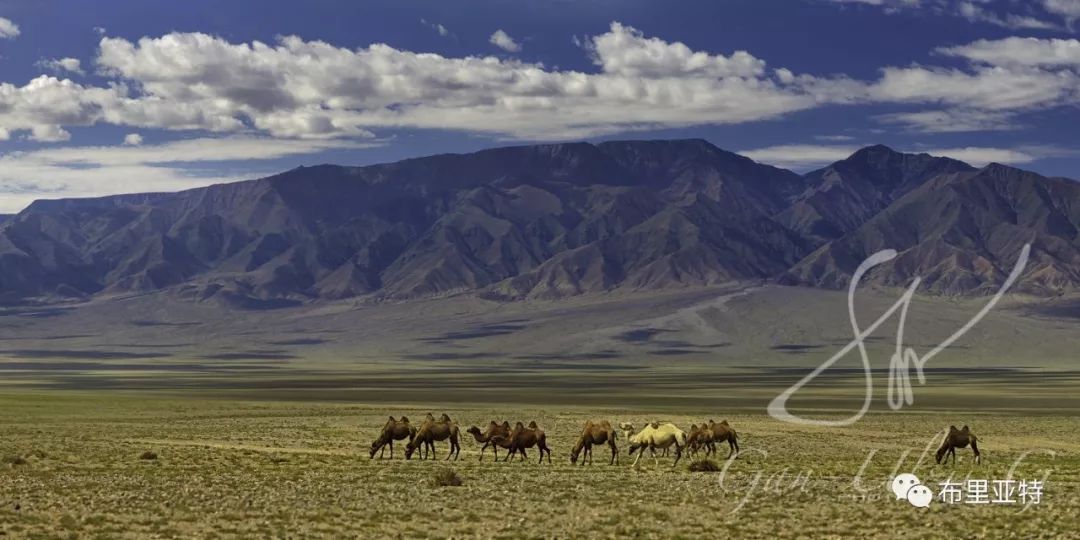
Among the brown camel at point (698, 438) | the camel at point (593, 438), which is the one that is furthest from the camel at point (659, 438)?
the brown camel at point (698, 438)

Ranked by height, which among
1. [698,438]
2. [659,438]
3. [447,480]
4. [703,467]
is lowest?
[703,467]

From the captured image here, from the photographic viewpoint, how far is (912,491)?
94.1ft

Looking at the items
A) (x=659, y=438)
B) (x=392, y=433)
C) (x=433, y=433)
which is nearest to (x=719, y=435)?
(x=659, y=438)

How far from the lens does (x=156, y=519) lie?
78.6 feet

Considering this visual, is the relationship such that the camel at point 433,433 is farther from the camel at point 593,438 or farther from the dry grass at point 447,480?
the dry grass at point 447,480

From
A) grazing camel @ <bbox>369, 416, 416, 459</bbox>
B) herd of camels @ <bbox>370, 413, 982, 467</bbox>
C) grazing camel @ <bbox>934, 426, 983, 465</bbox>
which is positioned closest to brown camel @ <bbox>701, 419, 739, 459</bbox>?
herd of camels @ <bbox>370, 413, 982, 467</bbox>

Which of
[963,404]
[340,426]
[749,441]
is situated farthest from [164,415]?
[963,404]

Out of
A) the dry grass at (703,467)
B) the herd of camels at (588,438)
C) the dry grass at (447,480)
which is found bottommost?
the dry grass at (703,467)

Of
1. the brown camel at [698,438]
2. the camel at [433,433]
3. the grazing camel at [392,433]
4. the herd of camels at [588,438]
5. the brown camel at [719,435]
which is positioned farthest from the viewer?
the brown camel at [719,435]

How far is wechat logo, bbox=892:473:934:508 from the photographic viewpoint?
27359 mm

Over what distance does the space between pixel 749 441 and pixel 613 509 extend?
78.7 ft

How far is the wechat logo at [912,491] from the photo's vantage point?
27359 millimetres

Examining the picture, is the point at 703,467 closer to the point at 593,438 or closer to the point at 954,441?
the point at 593,438

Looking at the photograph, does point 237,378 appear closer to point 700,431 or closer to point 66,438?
point 66,438
